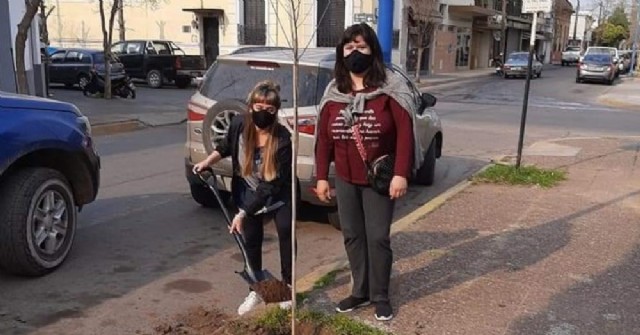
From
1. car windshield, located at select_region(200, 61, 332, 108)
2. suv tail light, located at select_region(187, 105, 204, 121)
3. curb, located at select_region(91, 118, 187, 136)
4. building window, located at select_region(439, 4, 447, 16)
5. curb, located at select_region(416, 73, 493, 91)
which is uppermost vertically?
building window, located at select_region(439, 4, 447, 16)

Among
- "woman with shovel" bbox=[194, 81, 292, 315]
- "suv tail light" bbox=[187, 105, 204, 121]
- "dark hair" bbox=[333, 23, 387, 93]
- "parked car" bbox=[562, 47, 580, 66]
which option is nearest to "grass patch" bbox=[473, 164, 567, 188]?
"suv tail light" bbox=[187, 105, 204, 121]

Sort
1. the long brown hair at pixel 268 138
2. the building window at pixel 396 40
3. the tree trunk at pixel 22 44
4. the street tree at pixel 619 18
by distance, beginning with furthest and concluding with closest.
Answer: the street tree at pixel 619 18, the building window at pixel 396 40, the tree trunk at pixel 22 44, the long brown hair at pixel 268 138

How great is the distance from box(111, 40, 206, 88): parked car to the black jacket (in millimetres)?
20620

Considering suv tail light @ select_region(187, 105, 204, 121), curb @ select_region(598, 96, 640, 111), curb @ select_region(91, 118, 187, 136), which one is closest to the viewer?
suv tail light @ select_region(187, 105, 204, 121)

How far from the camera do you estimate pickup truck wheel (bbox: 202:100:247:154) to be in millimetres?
5668

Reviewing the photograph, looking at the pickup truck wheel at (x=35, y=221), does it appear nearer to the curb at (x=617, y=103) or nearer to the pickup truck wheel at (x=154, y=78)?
the pickup truck wheel at (x=154, y=78)

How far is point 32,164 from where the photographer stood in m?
4.95

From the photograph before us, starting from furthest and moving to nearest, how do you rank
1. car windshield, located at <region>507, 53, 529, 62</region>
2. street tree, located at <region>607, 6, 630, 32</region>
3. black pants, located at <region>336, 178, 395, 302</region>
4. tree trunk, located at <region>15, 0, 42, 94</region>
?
street tree, located at <region>607, 6, 630, 32</region>, car windshield, located at <region>507, 53, 529, 62</region>, tree trunk, located at <region>15, 0, 42, 94</region>, black pants, located at <region>336, 178, 395, 302</region>

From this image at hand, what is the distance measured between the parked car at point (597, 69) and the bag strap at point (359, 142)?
33.6 m

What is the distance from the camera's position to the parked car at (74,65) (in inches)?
828

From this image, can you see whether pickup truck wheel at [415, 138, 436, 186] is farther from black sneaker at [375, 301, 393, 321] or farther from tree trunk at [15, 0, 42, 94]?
tree trunk at [15, 0, 42, 94]

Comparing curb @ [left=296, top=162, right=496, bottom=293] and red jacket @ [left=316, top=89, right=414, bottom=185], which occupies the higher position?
red jacket @ [left=316, top=89, right=414, bottom=185]

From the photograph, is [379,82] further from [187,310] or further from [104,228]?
[104,228]

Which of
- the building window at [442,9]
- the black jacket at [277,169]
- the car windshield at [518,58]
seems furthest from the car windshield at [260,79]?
the building window at [442,9]
